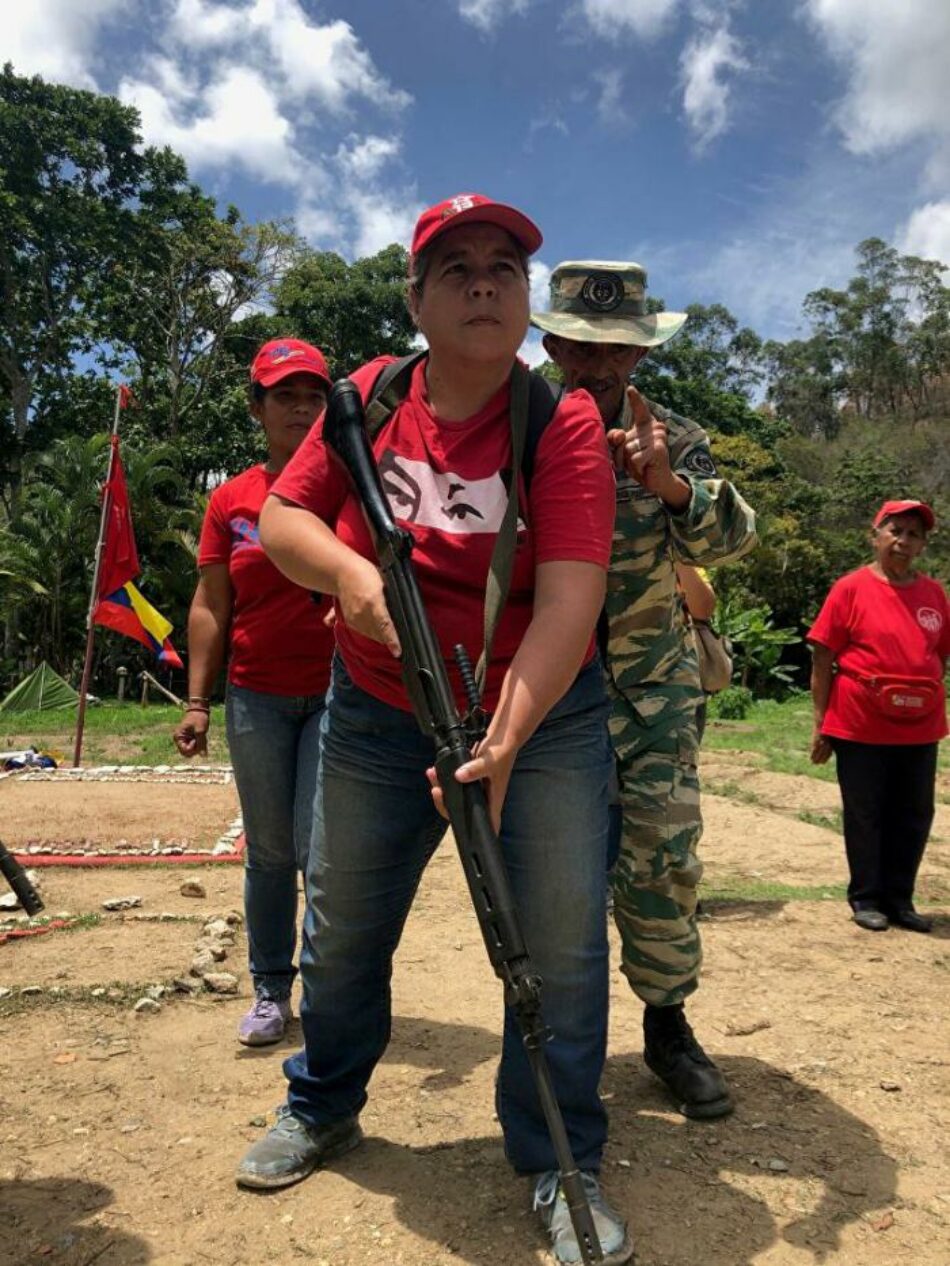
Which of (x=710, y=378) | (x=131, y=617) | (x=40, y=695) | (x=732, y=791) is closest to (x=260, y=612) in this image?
(x=732, y=791)

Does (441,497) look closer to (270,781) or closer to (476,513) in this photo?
(476,513)

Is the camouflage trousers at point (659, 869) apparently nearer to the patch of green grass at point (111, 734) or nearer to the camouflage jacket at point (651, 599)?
the camouflage jacket at point (651, 599)

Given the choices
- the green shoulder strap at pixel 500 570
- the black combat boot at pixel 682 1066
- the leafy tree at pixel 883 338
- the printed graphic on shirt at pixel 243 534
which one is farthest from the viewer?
the leafy tree at pixel 883 338

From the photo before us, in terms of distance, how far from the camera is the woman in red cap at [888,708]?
4.98 m

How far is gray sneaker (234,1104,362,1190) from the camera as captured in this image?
7.72ft

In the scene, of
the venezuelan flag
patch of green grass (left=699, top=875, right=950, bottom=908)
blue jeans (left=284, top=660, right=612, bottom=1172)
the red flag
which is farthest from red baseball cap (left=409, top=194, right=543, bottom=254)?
the red flag

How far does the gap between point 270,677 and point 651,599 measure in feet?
3.95

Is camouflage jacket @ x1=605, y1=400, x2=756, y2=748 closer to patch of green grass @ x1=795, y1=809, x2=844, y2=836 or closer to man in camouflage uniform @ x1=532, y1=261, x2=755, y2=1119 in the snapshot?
man in camouflage uniform @ x1=532, y1=261, x2=755, y2=1119

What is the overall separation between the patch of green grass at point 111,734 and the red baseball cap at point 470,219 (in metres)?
8.39

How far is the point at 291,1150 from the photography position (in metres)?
2.40

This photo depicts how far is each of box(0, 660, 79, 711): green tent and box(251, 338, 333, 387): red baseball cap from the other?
13.5 meters

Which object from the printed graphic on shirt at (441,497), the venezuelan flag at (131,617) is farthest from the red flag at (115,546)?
the printed graphic on shirt at (441,497)

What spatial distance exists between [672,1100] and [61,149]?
2594cm

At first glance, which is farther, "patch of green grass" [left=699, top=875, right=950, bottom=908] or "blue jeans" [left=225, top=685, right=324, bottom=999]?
"patch of green grass" [left=699, top=875, right=950, bottom=908]
